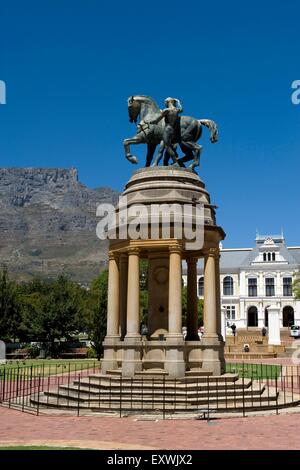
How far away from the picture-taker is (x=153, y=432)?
44.6ft

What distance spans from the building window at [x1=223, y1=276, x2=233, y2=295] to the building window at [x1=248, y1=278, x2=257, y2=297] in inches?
140

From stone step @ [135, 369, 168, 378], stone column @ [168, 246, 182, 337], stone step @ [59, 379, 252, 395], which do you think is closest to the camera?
stone step @ [59, 379, 252, 395]

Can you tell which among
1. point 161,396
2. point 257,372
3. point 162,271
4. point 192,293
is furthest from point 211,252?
point 257,372

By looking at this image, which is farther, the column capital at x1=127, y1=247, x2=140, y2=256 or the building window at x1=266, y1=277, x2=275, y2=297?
the building window at x1=266, y1=277, x2=275, y2=297

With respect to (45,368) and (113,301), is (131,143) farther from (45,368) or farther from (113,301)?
(45,368)

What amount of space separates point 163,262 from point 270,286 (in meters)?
83.1

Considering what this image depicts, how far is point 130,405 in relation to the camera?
16.9m

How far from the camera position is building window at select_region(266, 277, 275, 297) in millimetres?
101562

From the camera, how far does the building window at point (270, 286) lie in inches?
3999

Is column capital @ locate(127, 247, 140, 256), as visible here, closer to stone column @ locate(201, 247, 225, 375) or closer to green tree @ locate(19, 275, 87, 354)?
stone column @ locate(201, 247, 225, 375)

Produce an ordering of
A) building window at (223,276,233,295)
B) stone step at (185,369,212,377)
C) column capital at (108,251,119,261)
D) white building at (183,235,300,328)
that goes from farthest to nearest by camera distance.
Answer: building window at (223,276,233,295) → white building at (183,235,300,328) → column capital at (108,251,119,261) → stone step at (185,369,212,377)

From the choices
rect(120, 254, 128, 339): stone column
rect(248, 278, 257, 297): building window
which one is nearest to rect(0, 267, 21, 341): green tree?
rect(120, 254, 128, 339): stone column
